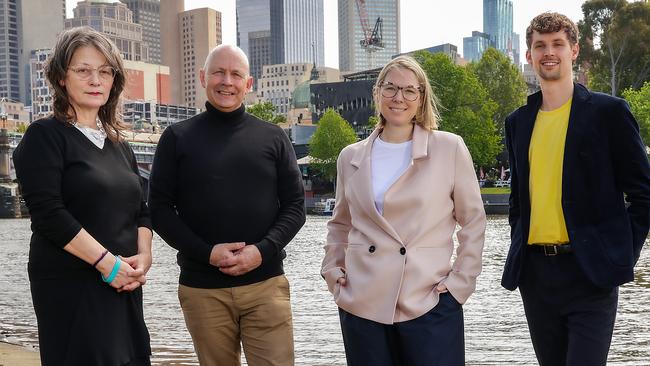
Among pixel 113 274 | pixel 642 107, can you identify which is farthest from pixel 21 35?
pixel 113 274

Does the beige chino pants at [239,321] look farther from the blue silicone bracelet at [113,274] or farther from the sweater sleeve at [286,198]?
the blue silicone bracelet at [113,274]

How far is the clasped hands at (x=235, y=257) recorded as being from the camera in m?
3.76

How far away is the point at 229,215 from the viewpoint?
3.85m

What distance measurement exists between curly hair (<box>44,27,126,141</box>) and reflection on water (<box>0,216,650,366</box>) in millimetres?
4011

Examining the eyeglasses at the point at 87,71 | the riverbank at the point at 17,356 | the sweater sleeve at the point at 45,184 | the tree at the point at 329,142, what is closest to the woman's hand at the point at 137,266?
the sweater sleeve at the point at 45,184

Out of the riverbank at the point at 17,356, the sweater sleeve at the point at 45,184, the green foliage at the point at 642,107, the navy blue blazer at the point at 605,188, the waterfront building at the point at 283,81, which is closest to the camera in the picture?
the sweater sleeve at the point at 45,184

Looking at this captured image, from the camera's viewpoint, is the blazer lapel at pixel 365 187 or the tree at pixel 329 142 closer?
the blazer lapel at pixel 365 187

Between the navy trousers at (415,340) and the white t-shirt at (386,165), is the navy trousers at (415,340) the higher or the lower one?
the lower one

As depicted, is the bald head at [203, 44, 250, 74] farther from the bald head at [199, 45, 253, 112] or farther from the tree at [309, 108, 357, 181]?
the tree at [309, 108, 357, 181]

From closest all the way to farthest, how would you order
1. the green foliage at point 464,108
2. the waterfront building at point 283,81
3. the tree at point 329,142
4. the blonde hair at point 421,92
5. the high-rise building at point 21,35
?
the blonde hair at point 421,92 → the green foliage at point 464,108 → the tree at point 329,142 → the waterfront building at point 283,81 → the high-rise building at point 21,35

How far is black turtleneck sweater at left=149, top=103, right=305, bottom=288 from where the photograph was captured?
3852mm

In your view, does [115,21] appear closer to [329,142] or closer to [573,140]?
[329,142]

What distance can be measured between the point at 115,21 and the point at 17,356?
7603 inches

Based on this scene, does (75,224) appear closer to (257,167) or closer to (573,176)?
(257,167)
